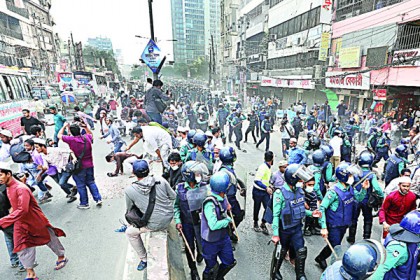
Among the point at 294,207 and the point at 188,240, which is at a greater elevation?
the point at 294,207

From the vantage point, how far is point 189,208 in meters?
3.28

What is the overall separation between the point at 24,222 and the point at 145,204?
4.75 ft

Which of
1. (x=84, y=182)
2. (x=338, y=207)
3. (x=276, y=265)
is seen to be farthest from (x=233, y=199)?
(x=84, y=182)

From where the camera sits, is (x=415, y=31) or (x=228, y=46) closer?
(x=415, y=31)

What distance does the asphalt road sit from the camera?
138 inches

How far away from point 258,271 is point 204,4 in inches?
4460

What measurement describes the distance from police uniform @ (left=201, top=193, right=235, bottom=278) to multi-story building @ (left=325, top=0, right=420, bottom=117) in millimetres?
9919

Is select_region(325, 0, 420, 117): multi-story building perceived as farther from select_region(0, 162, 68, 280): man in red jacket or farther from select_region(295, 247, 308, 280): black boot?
select_region(0, 162, 68, 280): man in red jacket

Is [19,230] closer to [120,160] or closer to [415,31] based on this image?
Result: [120,160]

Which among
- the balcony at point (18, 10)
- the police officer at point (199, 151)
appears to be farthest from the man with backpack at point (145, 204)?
the balcony at point (18, 10)

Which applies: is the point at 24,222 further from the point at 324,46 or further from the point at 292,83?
the point at 292,83

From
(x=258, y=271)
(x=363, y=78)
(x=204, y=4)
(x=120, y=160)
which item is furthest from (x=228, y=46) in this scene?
(x=204, y=4)

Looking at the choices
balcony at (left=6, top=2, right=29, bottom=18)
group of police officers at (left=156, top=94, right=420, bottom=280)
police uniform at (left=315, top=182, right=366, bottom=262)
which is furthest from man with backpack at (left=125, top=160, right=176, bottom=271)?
balcony at (left=6, top=2, right=29, bottom=18)

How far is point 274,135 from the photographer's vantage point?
14539 mm
